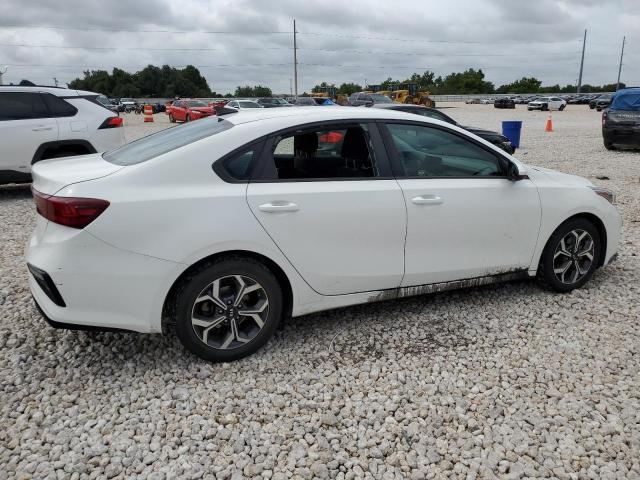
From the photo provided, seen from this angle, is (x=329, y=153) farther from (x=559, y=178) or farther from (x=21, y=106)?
(x=21, y=106)

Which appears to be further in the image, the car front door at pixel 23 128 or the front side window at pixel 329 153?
the car front door at pixel 23 128

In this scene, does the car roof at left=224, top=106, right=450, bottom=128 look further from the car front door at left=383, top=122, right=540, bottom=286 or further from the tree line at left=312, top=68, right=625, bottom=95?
the tree line at left=312, top=68, right=625, bottom=95

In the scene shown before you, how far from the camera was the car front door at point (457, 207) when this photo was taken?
11.6 feet

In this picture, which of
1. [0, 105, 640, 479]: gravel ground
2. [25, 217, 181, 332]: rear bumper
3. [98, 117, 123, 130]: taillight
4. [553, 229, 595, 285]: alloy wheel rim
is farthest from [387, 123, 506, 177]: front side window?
[98, 117, 123, 130]: taillight

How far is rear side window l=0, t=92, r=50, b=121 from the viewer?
7.91 m

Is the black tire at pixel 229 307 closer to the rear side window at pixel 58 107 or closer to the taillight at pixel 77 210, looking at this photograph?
the taillight at pixel 77 210

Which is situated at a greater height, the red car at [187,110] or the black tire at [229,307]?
the red car at [187,110]

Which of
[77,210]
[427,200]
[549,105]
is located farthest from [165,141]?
[549,105]

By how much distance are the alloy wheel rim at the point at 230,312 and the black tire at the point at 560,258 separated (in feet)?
7.84

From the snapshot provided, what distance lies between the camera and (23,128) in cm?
782

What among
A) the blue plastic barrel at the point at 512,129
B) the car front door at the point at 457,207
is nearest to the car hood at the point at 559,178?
the car front door at the point at 457,207

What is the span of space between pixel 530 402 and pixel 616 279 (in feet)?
7.96

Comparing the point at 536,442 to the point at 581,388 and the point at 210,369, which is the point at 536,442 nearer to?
the point at 581,388

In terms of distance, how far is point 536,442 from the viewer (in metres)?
2.58
